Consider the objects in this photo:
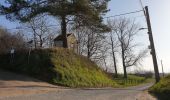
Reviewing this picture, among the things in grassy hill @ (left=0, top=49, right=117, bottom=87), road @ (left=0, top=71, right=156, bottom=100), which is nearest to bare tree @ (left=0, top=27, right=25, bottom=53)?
grassy hill @ (left=0, top=49, right=117, bottom=87)

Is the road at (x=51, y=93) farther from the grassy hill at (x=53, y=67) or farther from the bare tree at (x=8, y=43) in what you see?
the bare tree at (x=8, y=43)

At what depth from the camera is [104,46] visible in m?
73.9

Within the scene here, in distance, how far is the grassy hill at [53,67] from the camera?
36.5 meters

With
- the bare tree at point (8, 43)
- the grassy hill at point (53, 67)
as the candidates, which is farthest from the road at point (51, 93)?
the bare tree at point (8, 43)

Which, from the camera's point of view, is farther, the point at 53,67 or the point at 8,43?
the point at 8,43

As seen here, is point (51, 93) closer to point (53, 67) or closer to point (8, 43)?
point (53, 67)

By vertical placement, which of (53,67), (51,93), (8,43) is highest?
(8,43)

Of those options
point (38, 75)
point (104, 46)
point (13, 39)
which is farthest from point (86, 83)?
point (104, 46)

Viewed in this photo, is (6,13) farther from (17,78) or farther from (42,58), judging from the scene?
(17,78)

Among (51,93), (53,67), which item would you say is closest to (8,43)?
(53,67)

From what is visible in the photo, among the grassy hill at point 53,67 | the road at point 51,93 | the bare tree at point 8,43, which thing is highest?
the bare tree at point 8,43

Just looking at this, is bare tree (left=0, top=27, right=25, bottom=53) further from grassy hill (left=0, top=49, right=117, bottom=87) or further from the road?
the road

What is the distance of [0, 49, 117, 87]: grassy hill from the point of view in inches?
1438

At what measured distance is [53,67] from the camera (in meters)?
37.8
